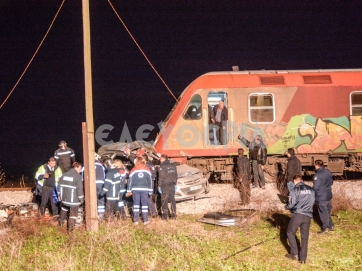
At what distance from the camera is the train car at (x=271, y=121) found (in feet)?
46.3

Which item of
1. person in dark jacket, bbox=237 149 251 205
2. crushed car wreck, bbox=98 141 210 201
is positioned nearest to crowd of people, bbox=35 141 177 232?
crushed car wreck, bbox=98 141 210 201

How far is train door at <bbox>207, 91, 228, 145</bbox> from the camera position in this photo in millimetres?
14008

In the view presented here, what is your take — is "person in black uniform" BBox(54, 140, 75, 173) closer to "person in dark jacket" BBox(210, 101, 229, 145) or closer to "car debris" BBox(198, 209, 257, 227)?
"car debris" BBox(198, 209, 257, 227)

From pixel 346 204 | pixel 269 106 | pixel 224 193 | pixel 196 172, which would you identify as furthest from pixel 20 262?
pixel 269 106

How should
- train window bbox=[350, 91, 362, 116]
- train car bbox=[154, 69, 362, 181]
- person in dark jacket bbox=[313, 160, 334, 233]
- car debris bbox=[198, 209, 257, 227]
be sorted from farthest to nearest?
train window bbox=[350, 91, 362, 116], train car bbox=[154, 69, 362, 181], car debris bbox=[198, 209, 257, 227], person in dark jacket bbox=[313, 160, 334, 233]

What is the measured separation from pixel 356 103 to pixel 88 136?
9590mm

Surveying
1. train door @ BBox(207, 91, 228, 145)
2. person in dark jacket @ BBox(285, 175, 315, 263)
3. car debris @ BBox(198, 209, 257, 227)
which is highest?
train door @ BBox(207, 91, 228, 145)

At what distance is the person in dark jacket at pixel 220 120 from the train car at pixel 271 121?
12cm

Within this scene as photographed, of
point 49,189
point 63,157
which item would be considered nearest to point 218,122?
point 63,157

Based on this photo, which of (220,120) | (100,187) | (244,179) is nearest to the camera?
(100,187)

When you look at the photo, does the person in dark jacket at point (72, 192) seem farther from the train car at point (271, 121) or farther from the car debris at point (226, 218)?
the train car at point (271, 121)

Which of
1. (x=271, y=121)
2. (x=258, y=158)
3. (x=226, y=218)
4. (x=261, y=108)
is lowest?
(x=226, y=218)

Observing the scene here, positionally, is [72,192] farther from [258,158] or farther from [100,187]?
[258,158]

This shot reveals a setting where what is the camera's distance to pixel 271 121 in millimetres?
14125
